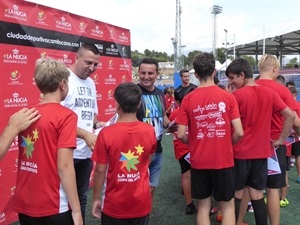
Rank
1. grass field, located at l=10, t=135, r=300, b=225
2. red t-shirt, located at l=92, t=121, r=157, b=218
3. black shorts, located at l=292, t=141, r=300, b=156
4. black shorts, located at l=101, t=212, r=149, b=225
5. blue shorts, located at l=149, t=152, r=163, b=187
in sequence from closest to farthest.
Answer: red t-shirt, located at l=92, t=121, r=157, b=218 → black shorts, located at l=101, t=212, r=149, b=225 → blue shorts, located at l=149, t=152, r=163, b=187 → grass field, located at l=10, t=135, r=300, b=225 → black shorts, located at l=292, t=141, r=300, b=156

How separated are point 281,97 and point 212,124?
103 cm

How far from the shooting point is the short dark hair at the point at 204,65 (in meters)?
2.76

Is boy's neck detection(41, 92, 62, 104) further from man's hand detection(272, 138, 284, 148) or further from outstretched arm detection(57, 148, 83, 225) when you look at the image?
man's hand detection(272, 138, 284, 148)

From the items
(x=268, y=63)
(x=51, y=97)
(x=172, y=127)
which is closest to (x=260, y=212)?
(x=172, y=127)

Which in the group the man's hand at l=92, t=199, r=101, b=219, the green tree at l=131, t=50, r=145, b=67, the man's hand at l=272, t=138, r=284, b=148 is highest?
the green tree at l=131, t=50, r=145, b=67

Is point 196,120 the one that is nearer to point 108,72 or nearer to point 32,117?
point 32,117

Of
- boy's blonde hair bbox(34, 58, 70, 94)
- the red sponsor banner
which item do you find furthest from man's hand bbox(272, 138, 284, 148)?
the red sponsor banner

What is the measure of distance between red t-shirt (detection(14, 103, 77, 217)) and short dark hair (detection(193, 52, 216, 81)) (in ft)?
4.39

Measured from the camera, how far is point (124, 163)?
7.23 feet

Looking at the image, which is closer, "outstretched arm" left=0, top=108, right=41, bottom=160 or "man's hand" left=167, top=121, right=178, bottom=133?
"outstretched arm" left=0, top=108, right=41, bottom=160

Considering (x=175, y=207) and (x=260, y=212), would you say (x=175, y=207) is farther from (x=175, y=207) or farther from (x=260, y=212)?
(x=260, y=212)

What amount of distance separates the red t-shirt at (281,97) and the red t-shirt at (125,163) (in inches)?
65.1

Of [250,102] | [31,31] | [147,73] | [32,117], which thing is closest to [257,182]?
[250,102]

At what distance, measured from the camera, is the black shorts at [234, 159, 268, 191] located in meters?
3.07
